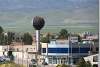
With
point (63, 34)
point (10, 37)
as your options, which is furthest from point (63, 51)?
point (10, 37)

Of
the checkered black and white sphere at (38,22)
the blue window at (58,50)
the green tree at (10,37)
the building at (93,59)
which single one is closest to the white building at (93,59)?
the building at (93,59)

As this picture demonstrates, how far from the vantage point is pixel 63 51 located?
2.73 m

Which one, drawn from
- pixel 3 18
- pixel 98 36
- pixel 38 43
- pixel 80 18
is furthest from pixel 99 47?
pixel 3 18

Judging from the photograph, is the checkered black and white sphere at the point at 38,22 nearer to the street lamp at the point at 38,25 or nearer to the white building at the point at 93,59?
the street lamp at the point at 38,25

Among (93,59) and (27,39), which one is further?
(27,39)

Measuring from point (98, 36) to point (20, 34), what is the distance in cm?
80

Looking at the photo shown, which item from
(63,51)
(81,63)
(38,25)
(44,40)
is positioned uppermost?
(38,25)

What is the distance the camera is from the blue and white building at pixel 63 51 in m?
2.70

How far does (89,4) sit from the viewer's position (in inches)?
104

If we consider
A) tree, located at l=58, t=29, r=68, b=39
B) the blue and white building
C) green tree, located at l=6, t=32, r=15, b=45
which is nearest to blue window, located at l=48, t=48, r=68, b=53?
the blue and white building

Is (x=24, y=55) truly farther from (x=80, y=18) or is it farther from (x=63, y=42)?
(x=80, y=18)

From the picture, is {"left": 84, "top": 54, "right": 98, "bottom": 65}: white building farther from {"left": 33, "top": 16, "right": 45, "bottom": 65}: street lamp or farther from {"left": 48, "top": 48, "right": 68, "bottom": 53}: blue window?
{"left": 33, "top": 16, "right": 45, "bottom": 65}: street lamp

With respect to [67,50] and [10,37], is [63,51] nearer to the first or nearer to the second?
[67,50]

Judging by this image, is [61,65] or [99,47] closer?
[99,47]
